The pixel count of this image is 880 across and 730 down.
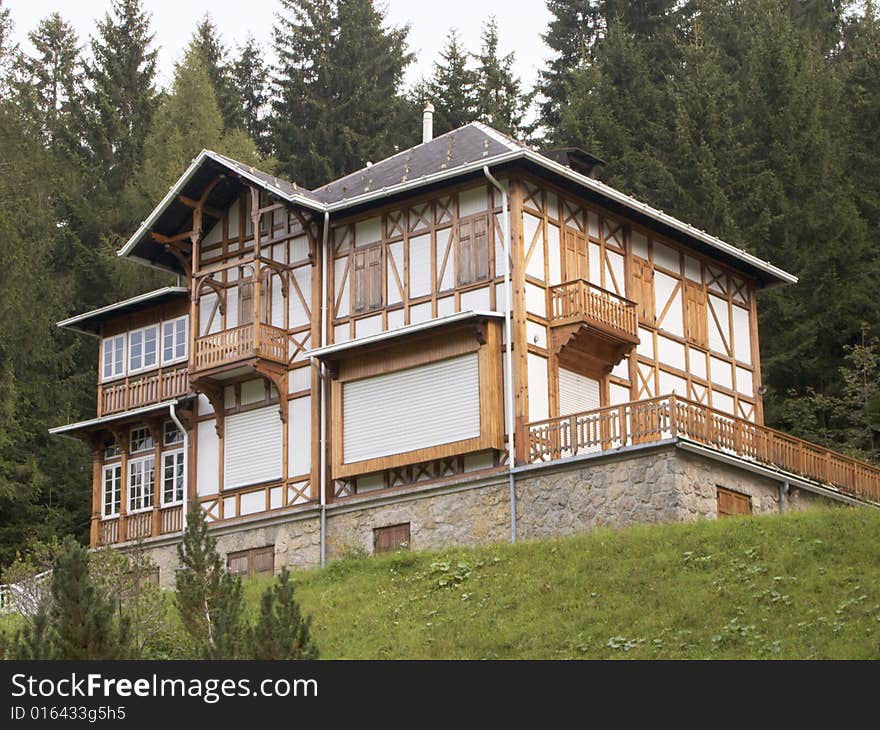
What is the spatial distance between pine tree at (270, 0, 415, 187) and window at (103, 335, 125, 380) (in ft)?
61.0

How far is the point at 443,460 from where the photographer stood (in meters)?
34.8

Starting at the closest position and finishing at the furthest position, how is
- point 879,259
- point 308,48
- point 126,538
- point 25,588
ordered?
point 25,588 < point 126,538 < point 879,259 < point 308,48

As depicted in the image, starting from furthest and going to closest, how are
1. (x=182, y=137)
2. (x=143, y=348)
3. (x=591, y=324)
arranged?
(x=182, y=137), (x=143, y=348), (x=591, y=324)

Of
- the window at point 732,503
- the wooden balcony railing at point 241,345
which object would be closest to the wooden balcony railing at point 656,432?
the window at point 732,503

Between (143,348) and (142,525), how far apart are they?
14.4 feet

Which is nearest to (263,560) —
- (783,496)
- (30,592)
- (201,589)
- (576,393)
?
(576,393)

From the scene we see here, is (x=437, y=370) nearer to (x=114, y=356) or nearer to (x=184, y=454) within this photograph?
(x=184, y=454)

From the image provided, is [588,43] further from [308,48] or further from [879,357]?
[879,357]

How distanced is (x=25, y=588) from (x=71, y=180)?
30.1 m

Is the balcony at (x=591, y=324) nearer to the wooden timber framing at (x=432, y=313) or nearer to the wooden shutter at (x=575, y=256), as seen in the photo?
the wooden timber framing at (x=432, y=313)

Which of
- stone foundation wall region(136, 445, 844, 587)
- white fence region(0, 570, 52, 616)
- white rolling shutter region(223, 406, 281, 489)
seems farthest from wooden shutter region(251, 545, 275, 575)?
white fence region(0, 570, 52, 616)

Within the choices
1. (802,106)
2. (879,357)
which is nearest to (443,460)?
(879,357)

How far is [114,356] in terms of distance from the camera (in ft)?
139

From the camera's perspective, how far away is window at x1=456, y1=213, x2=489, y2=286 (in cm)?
3525
